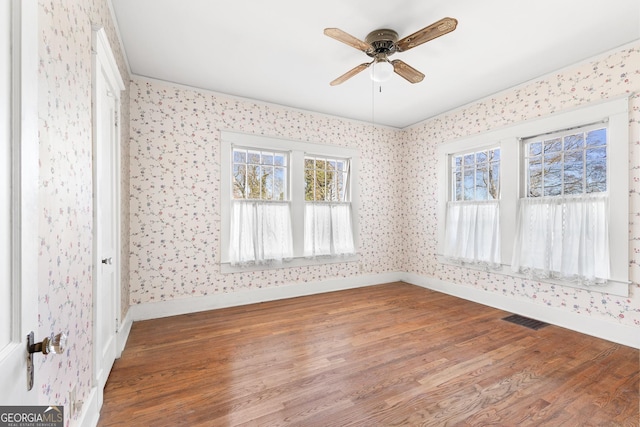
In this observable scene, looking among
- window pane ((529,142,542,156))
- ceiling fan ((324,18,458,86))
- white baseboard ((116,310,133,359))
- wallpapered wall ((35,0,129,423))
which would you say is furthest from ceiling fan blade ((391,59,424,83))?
white baseboard ((116,310,133,359))

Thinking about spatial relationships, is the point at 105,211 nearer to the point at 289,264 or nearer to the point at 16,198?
the point at 16,198

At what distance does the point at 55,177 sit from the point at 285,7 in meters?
2.03

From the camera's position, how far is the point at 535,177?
3.54 m

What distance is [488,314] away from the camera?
11.7ft

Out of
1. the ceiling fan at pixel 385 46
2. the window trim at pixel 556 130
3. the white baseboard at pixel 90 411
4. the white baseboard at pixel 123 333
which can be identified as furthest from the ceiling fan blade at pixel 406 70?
the white baseboard at pixel 123 333

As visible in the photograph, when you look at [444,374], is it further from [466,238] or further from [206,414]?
[466,238]

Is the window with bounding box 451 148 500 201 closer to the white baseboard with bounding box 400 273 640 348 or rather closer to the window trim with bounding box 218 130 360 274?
the white baseboard with bounding box 400 273 640 348

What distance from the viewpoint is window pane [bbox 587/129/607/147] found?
2988 mm

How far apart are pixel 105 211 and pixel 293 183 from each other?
2.52 meters

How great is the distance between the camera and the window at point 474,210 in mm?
3928

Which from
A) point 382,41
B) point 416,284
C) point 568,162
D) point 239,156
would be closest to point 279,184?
point 239,156

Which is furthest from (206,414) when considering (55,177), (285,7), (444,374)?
(285,7)

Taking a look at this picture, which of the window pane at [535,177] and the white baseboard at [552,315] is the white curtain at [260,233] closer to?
the white baseboard at [552,315]

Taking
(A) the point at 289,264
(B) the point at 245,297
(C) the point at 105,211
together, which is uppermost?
(C) the point at 105,211
